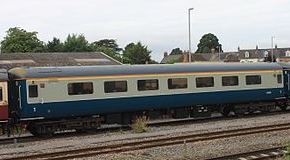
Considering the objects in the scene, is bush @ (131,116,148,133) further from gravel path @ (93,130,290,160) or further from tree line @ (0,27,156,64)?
tree line @ (0,27,156,64)

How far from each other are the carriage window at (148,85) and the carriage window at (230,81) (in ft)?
15.2

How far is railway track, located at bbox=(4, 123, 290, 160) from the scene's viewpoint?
51.4 ft

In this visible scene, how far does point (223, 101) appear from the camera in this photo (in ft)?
89.8

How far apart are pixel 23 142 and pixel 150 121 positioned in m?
8.49

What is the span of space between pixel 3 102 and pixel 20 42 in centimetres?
7297

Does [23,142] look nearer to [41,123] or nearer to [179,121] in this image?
[41,123]

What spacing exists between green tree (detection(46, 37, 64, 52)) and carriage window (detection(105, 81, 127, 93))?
72.8m

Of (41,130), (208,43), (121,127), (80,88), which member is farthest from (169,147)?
(208,43)

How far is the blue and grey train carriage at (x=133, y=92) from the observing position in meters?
21.2

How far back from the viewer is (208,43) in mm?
150250

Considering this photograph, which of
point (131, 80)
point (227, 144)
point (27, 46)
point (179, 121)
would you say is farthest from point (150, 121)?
point (27, 46)

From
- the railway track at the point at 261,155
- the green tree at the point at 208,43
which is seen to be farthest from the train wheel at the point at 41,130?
the green tree at the point at 208,43

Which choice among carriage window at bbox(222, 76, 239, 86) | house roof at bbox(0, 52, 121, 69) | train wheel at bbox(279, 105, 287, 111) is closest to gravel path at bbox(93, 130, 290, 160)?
carriage window at bbox(222, 76, 239, 86)

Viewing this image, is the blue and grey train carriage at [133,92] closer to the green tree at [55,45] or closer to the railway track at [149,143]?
the railway track at [149,143]
